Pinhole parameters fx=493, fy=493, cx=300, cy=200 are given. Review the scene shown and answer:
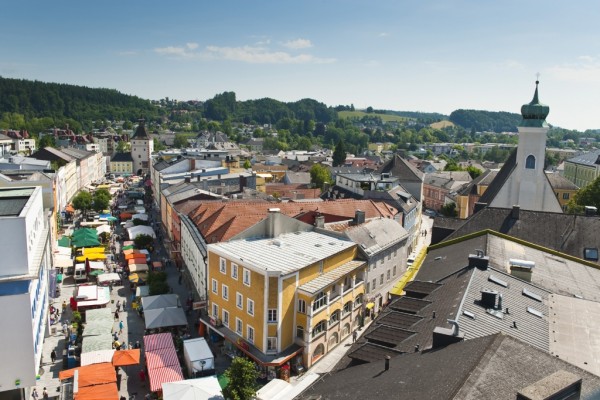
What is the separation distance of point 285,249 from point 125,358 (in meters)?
11.8

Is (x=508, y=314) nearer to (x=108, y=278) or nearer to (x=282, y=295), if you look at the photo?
(x=282, y=295)

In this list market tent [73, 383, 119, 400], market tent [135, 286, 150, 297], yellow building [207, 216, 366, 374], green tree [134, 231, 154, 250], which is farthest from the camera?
green tree [134, 231, 154, 250]

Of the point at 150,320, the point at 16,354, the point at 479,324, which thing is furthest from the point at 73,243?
the point at 479,324

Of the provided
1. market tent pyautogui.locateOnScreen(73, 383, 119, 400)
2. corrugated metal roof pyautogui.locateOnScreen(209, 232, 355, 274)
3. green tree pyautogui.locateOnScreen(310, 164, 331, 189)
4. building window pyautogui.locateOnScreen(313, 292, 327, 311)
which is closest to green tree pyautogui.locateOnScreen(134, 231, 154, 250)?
corrugated metal roof pyautogui.locateOnScreen(209, 232, 355, 274)

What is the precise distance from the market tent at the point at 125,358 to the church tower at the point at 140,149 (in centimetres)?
11518

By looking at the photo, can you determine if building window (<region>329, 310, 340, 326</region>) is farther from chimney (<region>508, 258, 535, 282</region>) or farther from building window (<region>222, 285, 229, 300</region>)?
chimney (<region>508, 258, 535, 282</region>)

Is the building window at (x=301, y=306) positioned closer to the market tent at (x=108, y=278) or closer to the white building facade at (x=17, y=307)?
the white building facade at (x=17, y=307)

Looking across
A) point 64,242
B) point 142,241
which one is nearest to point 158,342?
point 142,241

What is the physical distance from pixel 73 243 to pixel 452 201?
Result: 62183 millimetres

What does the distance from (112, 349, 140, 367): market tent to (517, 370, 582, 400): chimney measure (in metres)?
23.5

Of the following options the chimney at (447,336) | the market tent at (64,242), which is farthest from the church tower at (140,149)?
the chimney at (447,336)

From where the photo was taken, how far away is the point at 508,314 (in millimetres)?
18859

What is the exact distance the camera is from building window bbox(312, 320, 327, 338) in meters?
30.7

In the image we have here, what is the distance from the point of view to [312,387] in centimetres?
1775
